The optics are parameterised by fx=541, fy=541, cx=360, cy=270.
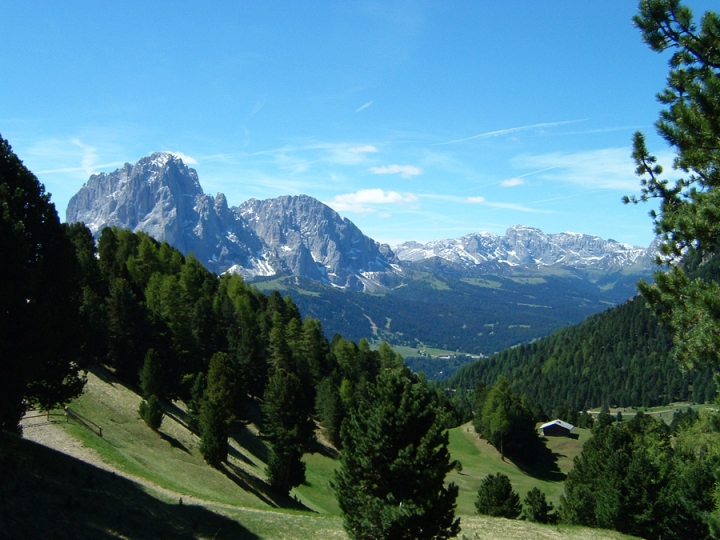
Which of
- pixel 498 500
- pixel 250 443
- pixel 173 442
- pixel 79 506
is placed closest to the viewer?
pixel 79 506

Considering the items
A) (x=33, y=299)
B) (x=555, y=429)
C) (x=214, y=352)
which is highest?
(x=33, y=299)

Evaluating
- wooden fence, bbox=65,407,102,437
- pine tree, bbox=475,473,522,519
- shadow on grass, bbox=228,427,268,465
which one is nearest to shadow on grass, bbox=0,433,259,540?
wooden fence, bbox=65,407,102,437

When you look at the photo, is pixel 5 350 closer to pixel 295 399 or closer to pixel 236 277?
pixel 295 399

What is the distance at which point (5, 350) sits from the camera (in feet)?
64.7

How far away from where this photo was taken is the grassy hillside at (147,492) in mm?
19516

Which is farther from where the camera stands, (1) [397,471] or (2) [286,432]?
(2) [286,432]

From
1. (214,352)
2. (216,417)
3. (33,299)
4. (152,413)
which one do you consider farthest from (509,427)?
(33,299)

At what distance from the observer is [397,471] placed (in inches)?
810

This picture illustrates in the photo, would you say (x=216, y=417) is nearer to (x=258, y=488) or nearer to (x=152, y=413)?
(x=152, y=413)

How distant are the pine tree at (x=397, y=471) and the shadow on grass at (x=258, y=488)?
74.0ft

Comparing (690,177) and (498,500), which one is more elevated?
(690,177)

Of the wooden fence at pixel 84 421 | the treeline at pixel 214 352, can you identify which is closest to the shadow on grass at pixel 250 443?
the treeline at pixel 214 352

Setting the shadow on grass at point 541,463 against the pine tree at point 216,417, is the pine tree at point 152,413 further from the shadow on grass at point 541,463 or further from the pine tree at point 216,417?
the shadow on grass at point 541,463

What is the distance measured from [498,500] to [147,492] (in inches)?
965
